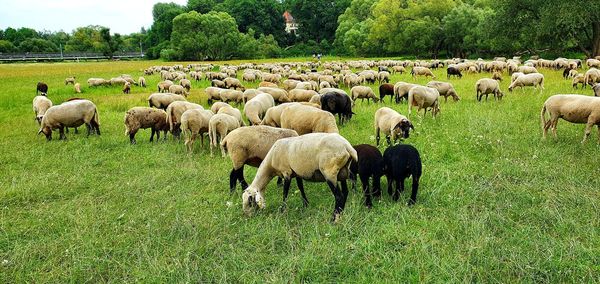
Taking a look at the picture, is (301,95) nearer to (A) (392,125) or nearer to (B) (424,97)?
(B) (424,97)

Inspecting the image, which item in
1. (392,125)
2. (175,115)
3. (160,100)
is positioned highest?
(160,100)

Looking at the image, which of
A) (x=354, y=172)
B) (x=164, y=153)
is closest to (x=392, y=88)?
(x=164, y=153)

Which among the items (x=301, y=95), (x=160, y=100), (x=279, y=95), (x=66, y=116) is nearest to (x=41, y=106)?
(x=66, y=116)

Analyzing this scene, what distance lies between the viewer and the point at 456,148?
391 inches

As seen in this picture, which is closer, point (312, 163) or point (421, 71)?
point (312, 163)

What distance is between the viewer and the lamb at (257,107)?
12.6 meters

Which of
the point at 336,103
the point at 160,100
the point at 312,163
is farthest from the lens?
the point at 160,100

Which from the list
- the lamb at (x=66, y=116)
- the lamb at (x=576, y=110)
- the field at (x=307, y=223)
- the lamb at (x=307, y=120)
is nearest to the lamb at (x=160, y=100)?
the lamb at (x=66, y=116)

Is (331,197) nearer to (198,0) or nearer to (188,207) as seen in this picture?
(188,207)

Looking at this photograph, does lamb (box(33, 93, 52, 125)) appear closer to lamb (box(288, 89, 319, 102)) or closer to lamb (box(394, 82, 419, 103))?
lamb (box(288, 89, 319, 102))

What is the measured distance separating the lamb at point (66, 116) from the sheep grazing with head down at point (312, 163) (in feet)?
29.5

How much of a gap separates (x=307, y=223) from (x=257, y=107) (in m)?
7.51

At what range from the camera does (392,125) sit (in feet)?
33.7

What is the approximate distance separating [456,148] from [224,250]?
6809 millimetres
